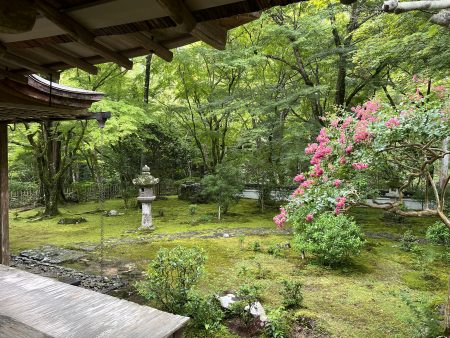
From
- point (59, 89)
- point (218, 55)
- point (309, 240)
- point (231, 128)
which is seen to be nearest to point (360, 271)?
point (309, 240)

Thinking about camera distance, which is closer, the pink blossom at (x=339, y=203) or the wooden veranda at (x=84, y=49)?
the wooden veranda at (x=84, y=49)

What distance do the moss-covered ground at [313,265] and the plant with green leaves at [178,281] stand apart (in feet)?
2.57

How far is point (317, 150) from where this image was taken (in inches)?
222

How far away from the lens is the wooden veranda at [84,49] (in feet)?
4.25

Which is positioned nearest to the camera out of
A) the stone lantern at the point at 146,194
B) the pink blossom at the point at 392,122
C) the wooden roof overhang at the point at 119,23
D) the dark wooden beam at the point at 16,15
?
the dark wooden beam at the point at 16,15

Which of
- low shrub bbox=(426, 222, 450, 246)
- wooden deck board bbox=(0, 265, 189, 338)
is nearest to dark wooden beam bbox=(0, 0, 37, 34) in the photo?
wooden deck board bbox=(0, 265, 189, 338)

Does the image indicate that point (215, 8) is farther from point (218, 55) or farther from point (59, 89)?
point (218, 55)

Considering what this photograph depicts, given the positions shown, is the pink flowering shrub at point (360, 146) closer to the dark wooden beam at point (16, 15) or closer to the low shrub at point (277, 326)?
the low shrub at point (277, 326)

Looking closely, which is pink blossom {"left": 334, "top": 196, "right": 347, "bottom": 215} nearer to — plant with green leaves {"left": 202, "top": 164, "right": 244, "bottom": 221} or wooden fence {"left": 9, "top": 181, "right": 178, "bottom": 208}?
plant with green leaves {"left": 202, "top": 164, "right": 244, "bottom": 221}

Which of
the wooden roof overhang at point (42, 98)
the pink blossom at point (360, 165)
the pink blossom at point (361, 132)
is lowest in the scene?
the pink blossom at point (360, 165)

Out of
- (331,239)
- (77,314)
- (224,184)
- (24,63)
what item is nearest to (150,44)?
(24,63)

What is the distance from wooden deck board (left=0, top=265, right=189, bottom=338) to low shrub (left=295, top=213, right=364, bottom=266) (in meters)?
5.00

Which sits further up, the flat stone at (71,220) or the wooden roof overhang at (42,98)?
the wooden roof overhang at (42,98)

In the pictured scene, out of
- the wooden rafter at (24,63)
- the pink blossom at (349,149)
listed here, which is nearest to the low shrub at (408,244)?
the pink blossom at (349,149)
